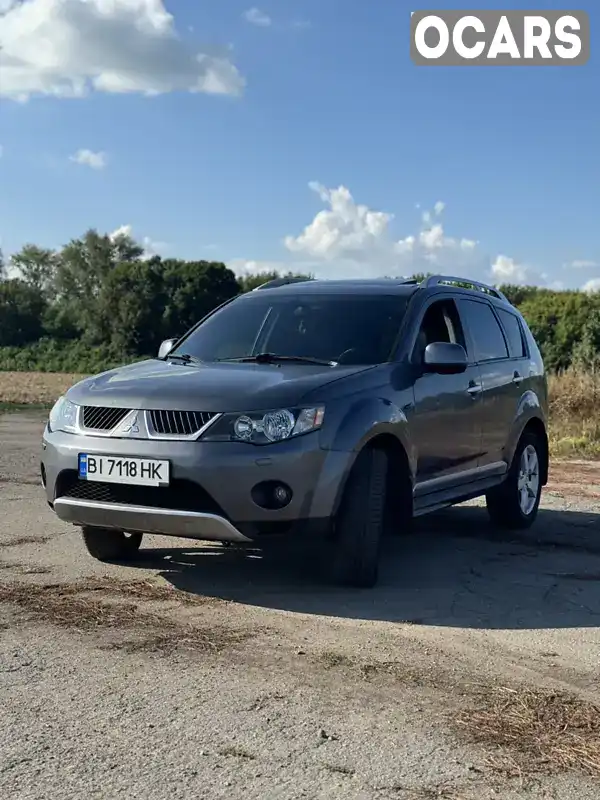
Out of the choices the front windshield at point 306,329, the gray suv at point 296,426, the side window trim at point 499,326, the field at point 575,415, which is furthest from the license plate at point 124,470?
the field at point 575,415

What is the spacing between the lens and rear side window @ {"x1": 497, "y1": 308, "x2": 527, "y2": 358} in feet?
26.7

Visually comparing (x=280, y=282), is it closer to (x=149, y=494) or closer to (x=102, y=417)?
(x=102, y=417)

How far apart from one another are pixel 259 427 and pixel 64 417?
131cm

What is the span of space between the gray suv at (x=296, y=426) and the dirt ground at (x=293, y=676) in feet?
1.38

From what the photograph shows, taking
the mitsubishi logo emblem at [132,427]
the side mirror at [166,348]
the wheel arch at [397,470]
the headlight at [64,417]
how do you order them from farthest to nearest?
the side mirror at [166,348], the wheel arch at [397,470], the headlight at [64,417], the mitsubishi logo emblem at [132,427]

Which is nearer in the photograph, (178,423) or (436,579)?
(178,423)

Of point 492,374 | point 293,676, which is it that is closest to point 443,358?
point 492,374

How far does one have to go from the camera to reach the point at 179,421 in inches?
210

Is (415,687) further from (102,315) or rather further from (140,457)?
(102,315)

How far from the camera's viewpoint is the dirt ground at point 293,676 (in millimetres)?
3209

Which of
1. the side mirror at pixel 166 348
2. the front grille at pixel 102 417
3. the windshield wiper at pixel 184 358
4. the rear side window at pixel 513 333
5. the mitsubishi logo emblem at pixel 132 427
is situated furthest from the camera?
the rear side window at pixel 513 333

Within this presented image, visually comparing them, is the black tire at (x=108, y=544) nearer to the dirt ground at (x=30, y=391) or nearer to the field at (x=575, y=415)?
the field at (x=575, y=415)

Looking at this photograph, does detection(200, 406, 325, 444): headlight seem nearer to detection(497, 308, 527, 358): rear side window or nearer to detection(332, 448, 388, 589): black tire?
detection(332, 448, 388, 589): black tire

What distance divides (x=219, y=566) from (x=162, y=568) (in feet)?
1.17
